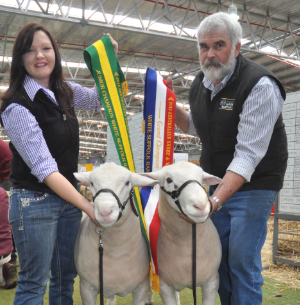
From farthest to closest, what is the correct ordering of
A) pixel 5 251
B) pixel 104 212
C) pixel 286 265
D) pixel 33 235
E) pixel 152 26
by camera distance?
pixel 152 26
pixel 286 265
pixel 5 251
pixel 33 235
pixel 104 212

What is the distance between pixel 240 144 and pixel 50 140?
1198 millimetres

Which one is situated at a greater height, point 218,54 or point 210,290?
point 218,54

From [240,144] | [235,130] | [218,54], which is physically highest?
[218,54]

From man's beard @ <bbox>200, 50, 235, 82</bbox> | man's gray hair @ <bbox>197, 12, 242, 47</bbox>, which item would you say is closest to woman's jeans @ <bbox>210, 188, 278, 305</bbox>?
man's beard @ <bbox>200, 50, 235, 82</bbox>

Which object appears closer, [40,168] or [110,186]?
[40,168]

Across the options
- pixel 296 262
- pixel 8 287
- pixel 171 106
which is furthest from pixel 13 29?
pixel 296 262

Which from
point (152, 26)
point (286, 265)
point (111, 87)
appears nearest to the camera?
point (111, 87)

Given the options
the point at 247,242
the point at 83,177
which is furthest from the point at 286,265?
the point at 83,177

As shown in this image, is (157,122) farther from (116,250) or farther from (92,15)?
(92,15)

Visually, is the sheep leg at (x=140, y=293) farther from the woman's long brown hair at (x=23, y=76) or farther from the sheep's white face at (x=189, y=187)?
the woman's long brown hair at (x=23, y=76)

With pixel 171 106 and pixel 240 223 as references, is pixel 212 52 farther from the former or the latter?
pixel 240 223

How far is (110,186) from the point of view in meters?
1.98

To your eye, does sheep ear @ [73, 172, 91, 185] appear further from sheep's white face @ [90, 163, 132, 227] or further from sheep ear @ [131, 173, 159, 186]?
sheep ear @ [131, 173, 159, 186]

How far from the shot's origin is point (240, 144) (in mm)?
2117
